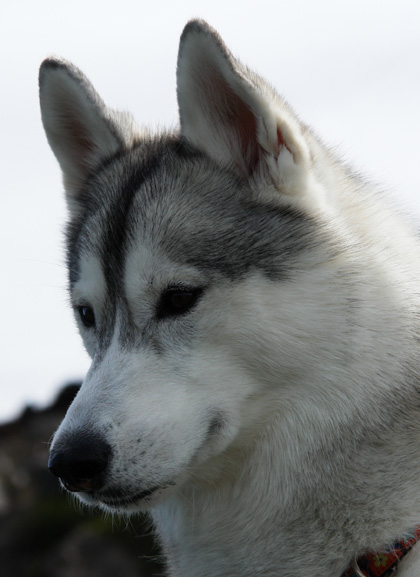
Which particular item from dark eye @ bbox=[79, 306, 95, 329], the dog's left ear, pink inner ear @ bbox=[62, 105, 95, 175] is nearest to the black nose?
dark eye @ bbox=[79, 306, 95, 329]

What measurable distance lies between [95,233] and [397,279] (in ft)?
4.96

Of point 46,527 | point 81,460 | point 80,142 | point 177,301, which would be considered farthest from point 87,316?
point 46,527

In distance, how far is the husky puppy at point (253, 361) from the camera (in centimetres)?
345

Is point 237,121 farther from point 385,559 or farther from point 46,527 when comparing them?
point 46,527

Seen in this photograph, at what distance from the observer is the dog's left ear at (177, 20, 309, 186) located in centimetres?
359

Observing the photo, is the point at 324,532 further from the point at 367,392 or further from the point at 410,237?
the point at 410,237

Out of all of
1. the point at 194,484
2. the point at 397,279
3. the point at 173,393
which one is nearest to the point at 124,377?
the point at 173,393

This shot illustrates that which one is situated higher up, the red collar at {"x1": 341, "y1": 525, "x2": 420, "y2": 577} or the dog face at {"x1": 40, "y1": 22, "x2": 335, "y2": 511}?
the dog face at {"x1": 40, "y1": 22, "x2": 335, "y2": 511}

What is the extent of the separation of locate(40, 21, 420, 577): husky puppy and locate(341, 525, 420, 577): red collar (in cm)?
3

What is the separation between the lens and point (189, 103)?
156 inches

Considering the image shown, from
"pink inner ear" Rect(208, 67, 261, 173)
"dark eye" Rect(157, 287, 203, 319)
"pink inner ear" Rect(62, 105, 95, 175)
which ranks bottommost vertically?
"dark eye" Rect(157, 287, 203, 319)

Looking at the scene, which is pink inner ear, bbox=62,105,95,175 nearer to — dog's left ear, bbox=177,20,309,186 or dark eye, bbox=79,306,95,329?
dog's left ear, bbox=177,20,309,186

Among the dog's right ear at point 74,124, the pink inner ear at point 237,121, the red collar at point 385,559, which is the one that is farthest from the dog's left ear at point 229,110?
the red collar at point 385,559

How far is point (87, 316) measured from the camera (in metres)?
4.13
